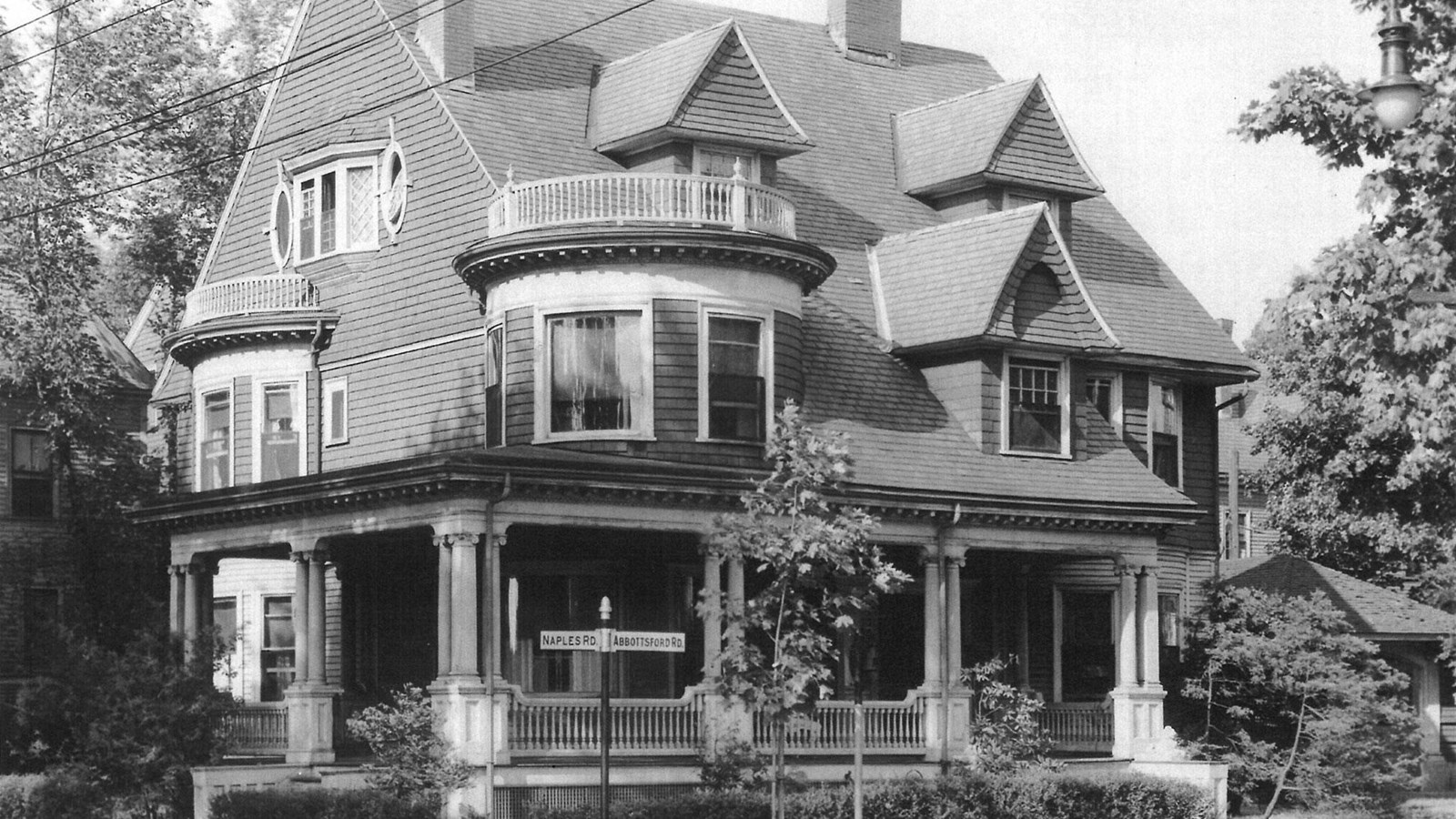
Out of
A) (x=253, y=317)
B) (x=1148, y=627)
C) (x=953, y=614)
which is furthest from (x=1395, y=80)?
(x=253, y=317)

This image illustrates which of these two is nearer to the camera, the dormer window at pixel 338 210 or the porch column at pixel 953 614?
the porch column at pixel 953 614


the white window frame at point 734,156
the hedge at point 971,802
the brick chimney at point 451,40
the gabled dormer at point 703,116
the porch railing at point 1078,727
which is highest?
the brick chimney at point 451,40

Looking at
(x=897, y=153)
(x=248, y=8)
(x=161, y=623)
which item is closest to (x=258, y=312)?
(x=161, y=623)

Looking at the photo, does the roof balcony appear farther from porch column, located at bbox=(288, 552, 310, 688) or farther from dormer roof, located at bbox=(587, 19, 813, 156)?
porch column, located at bbox=(288, 552, 310, 688)

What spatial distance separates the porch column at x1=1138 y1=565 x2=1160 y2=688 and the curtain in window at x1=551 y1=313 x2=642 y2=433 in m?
9.85

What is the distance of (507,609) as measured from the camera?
36281 millimetres

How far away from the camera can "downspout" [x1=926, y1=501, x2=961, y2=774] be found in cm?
3581

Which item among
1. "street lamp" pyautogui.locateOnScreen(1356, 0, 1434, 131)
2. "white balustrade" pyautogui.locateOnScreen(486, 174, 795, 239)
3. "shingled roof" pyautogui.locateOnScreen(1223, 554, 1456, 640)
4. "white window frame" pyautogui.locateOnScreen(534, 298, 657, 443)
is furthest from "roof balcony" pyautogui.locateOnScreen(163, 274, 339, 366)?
"street lamp" pyautogui.locateOnScreen(1356, 0, 1434, 131)

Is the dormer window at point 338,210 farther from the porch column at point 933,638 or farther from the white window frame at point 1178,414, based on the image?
the white window frame at point 1178,414

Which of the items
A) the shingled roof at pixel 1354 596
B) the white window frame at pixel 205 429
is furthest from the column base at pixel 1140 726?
the white window frame at pixel 205 429

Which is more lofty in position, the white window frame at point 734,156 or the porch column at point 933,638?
the white window frame at point 734,156

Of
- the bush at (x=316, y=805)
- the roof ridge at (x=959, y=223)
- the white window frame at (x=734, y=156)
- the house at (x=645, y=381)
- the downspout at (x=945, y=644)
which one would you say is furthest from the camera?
the roof ridge at (x=959, y=223)

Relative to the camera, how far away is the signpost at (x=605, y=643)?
92.4ft

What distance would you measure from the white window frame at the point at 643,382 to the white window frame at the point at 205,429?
7914 mm
